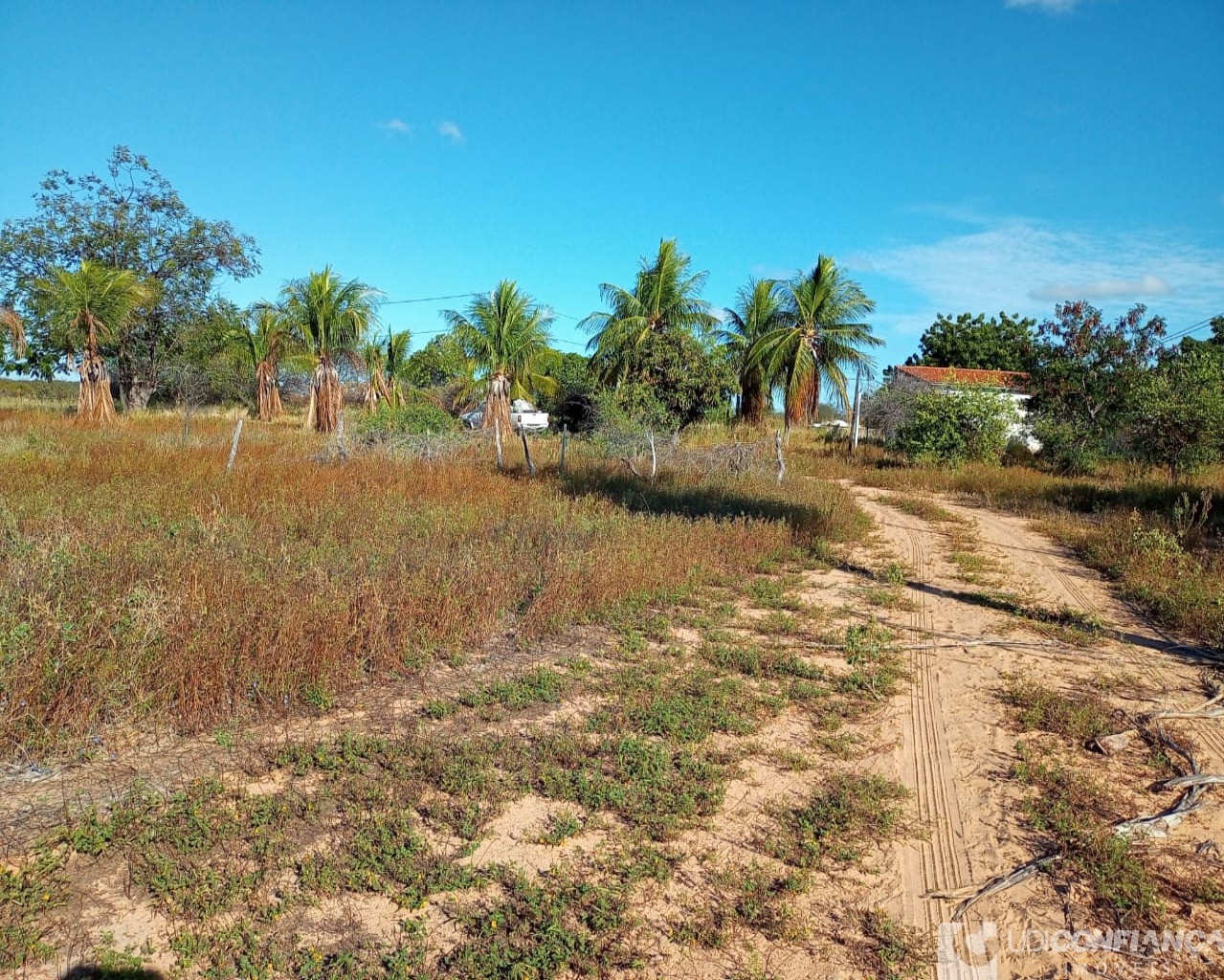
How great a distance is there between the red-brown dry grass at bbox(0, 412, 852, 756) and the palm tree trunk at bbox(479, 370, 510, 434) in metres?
12.9

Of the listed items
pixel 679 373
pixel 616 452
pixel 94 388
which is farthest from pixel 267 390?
pixel 616 452

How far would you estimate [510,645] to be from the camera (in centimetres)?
527

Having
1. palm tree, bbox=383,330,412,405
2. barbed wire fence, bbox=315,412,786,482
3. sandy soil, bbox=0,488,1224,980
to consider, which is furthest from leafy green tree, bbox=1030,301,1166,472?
palm tree, bbox=383,330,412,405

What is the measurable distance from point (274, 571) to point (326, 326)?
19.5m

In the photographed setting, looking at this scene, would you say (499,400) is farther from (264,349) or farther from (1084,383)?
(1084,383)

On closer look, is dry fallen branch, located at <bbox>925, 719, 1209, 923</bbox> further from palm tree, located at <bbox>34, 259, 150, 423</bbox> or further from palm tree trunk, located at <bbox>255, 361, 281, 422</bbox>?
palm tree trunk, located at <bbox>255, 361, 281, 422</bbox>

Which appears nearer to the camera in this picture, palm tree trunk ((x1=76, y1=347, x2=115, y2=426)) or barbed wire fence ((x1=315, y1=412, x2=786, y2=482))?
barbed wire fence ((x1=315, y1=412, x2=786, y2=482))

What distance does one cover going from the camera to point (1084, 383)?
20.7m

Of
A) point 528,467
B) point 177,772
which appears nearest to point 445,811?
point 177,772

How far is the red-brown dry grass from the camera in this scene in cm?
391

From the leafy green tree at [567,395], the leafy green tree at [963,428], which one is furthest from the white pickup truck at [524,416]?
the leafy green tree at [963,428]

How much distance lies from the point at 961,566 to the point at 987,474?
9153mm

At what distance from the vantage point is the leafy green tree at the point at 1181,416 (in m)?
15.4

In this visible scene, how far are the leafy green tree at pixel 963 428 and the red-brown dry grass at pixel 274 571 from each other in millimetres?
9576
